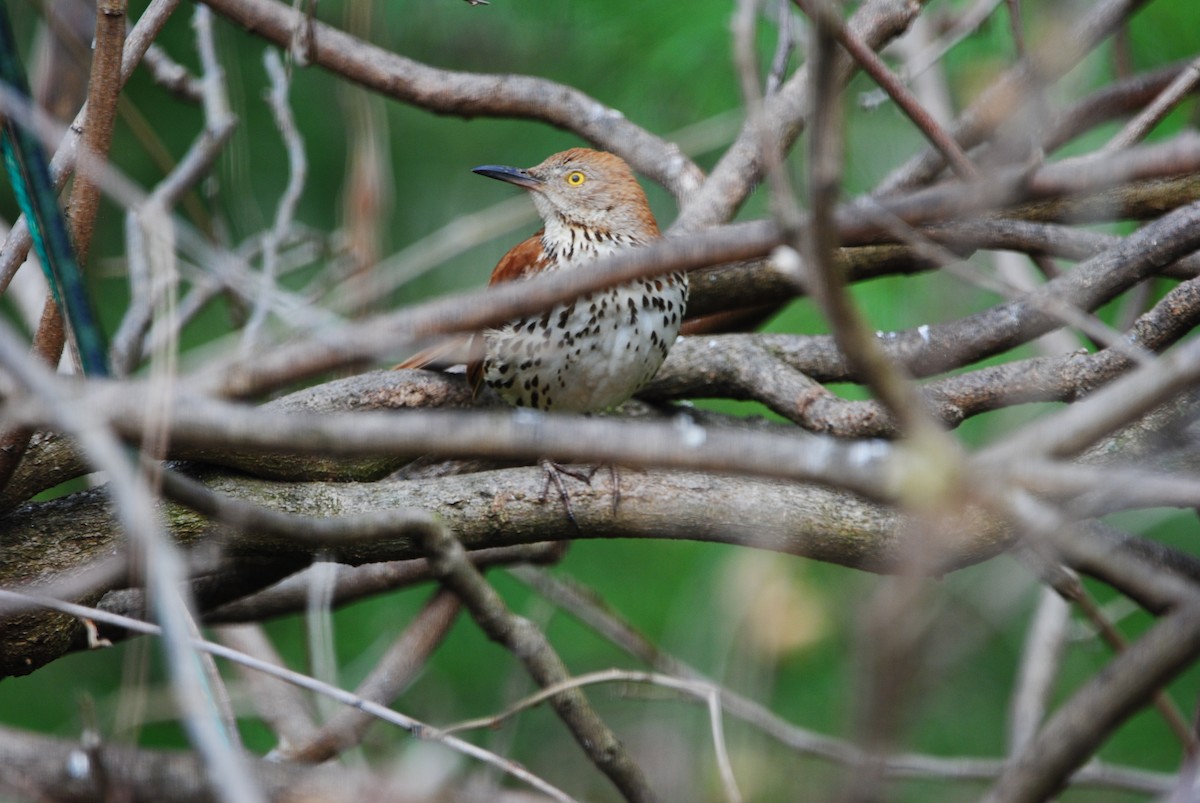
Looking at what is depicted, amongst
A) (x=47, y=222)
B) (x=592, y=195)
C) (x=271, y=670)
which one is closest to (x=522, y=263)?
(x=592, y=195)

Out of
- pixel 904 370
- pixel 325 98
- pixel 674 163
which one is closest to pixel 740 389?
pixel 904 370

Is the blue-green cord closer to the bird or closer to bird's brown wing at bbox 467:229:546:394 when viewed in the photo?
the bird

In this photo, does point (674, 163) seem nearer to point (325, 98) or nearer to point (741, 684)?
point (741, 684)

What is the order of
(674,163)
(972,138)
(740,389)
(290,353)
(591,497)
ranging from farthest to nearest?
(674,163), (972,138), (740,389), (591,497), (290,353)

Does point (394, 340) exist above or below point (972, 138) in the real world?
below

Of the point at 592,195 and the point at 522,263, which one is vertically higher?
the point at 592,195

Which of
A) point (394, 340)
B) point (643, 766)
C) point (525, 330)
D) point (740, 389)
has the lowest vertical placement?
point (643, 766)

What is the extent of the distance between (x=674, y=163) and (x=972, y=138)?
0.91 meters

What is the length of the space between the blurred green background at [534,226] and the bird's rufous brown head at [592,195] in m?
0.30

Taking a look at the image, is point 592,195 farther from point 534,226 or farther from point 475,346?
point 534,226

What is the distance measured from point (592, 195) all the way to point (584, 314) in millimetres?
624

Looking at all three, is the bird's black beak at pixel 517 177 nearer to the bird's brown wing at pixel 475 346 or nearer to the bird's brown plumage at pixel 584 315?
the bird's brown plumage at pixel 584 315

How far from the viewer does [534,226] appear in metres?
5.29

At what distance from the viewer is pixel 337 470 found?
265 cm
